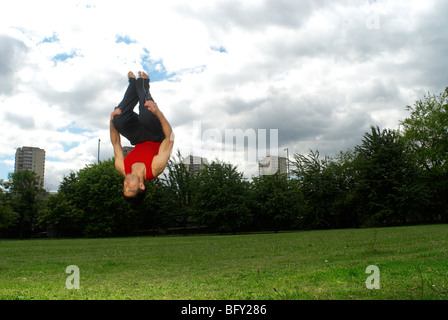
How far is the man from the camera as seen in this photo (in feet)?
20.2

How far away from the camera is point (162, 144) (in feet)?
20.4

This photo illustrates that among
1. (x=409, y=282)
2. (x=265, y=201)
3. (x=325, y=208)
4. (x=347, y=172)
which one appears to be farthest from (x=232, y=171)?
(x=409, y=282)

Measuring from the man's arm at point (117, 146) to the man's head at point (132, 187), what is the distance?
0.97ft

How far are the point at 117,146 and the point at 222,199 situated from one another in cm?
3478

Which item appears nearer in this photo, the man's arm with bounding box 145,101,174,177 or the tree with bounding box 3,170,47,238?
the man's arm with bounding box 145,101,174,177

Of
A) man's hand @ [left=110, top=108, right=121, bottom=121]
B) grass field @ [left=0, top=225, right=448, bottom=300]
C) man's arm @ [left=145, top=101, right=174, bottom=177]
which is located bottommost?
grass field @ [left=0, top=225, right=448, bottom=300]

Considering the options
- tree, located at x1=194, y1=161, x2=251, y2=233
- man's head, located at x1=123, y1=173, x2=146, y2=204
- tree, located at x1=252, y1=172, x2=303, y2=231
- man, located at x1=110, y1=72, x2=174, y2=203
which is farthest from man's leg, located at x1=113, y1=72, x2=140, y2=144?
tree, located at x1=252, y1=172, x2=303, y2=231

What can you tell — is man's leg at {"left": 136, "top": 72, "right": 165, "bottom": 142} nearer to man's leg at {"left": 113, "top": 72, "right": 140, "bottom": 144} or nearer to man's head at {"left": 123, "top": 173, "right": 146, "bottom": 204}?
man's leg at {"left": 113, "top": 72, "right": 140, "bottom": 144}

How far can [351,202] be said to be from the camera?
51406mm

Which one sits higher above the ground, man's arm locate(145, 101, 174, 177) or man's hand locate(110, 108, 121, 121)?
man's hand locate(110, 108, 121, 121)

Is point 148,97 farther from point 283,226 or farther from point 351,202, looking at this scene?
point 351,202

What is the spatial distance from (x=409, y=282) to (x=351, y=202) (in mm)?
45666

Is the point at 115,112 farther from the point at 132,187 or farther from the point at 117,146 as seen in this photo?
the point at 132,187

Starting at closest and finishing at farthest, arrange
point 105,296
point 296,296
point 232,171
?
point 296,296 < point 105,296 < point 232,171
